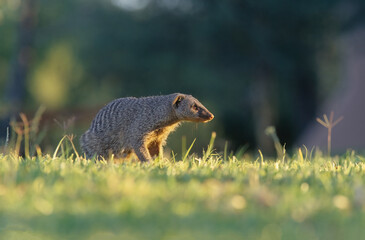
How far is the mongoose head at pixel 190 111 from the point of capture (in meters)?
6.58

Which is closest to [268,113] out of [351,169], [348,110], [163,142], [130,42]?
[348,110]

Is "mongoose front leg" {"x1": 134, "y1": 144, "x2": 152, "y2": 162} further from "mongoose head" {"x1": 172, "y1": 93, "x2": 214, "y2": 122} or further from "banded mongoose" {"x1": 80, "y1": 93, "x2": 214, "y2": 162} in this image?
"mongoose head" {"x1": 172, "y1": 93, "x2": 214, "y2": 122}

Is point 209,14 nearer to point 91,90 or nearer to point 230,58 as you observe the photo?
point 230,58

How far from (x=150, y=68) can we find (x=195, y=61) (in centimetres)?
222

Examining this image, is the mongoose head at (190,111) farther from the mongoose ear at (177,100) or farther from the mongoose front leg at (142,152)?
the mongoose front leg at (142,152)

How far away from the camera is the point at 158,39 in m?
23.7

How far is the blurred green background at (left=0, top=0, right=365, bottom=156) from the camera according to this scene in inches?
833

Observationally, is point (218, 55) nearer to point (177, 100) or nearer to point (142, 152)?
point (177, 100)

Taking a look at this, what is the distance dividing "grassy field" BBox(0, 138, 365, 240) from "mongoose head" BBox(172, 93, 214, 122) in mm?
2405

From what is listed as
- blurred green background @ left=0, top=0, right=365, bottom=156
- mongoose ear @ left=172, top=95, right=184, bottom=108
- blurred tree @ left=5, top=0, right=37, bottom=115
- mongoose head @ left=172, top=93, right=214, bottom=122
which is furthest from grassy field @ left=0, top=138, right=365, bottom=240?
blurred tree @ left=5, top=0, right=37, bottom=115

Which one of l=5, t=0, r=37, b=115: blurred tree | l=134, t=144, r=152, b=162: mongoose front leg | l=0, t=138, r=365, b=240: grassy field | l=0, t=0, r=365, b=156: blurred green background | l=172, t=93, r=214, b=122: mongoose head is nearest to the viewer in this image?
l=0, t=138, r=365, b=240: grassy field

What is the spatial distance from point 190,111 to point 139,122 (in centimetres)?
62

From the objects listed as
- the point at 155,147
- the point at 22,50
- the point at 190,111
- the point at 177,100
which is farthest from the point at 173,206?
the point at 22,50

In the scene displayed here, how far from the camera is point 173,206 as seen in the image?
121 inches
